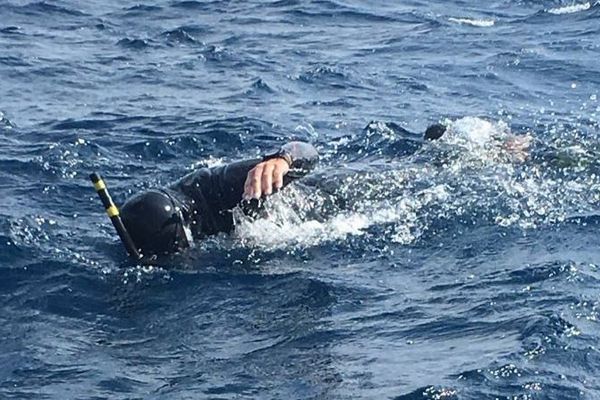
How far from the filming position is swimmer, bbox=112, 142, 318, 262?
355 inches

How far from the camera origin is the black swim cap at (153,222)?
903 cm

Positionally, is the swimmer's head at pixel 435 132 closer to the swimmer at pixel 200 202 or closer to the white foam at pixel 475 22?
the swimmer at pixel 200 202

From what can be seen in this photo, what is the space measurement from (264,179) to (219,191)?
2.26 feet

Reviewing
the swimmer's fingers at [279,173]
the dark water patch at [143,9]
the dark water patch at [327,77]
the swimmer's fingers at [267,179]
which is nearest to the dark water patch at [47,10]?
the dark water patch at [143,9]

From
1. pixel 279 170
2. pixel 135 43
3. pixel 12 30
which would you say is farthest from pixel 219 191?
pixel 12 30

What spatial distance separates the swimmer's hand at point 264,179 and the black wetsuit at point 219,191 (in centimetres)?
36

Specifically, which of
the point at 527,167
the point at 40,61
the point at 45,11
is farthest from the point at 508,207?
the point at 45,11

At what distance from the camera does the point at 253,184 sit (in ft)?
29.1

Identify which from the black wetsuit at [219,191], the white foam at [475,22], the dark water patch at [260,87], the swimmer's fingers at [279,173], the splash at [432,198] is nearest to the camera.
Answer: the swimmer's fingers at [279,173]

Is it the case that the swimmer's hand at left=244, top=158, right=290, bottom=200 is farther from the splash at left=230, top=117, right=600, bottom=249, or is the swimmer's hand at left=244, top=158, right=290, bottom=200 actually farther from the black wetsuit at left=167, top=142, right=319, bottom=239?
the splash at left=230, top=117, right=600, bottom=249

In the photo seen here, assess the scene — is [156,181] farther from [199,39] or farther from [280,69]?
[199,39]

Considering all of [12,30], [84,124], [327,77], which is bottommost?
[327,77]

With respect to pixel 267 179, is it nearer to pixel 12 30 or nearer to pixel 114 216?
pixel 114 216

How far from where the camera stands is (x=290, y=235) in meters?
9.73
